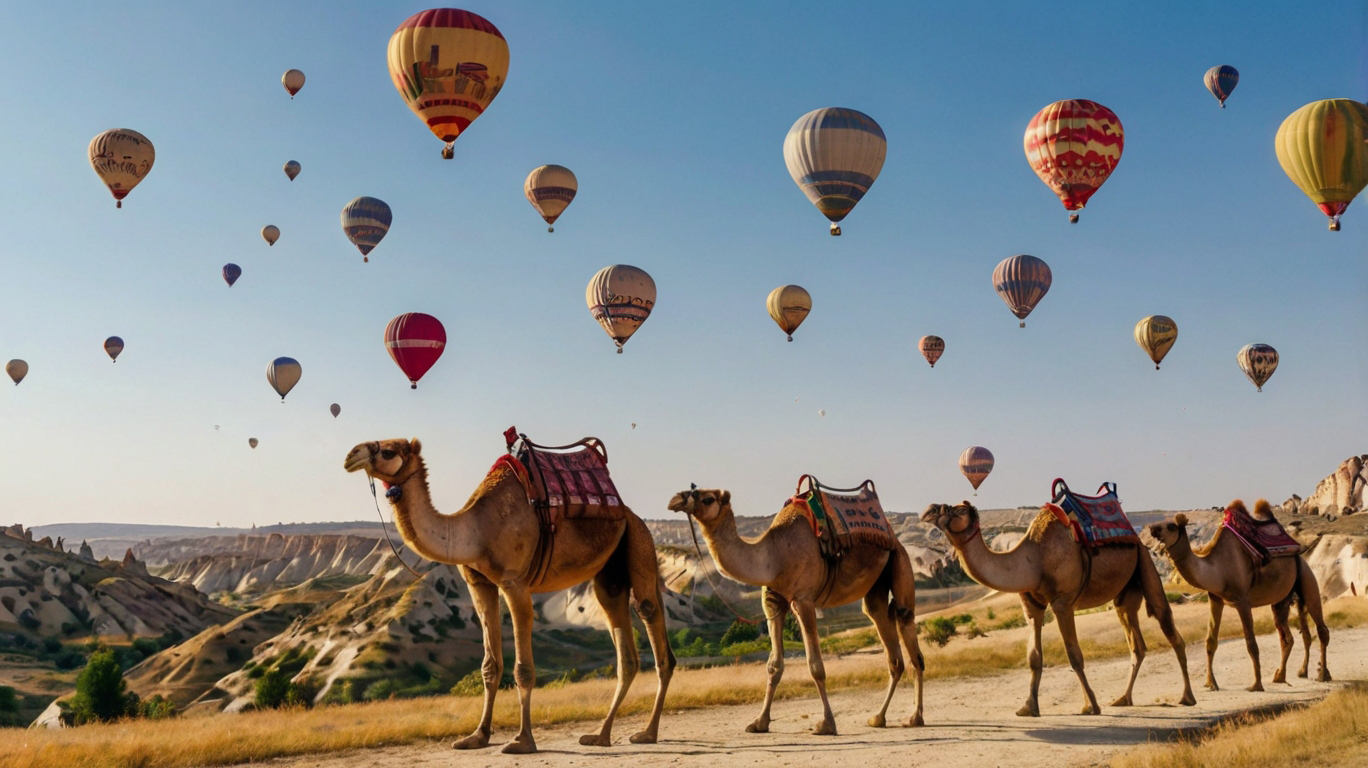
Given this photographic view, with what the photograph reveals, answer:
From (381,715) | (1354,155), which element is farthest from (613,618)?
(1354,155)

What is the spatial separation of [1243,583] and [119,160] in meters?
59.3

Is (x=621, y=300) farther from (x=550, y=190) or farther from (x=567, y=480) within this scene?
(x=567, y=480)

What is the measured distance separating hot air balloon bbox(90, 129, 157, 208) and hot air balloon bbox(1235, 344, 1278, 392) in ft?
216

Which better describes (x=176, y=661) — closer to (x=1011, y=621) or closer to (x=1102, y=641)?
(x=1011, y=621)

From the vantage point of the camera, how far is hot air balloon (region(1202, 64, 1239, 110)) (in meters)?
74.2

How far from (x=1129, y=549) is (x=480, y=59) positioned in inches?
1073

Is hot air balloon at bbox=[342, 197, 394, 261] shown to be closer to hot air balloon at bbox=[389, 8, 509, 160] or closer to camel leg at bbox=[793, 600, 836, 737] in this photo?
hot air balloon at bbox=[389, 8, 509, 160]

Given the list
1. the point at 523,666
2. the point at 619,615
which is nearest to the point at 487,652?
the point at 523,666

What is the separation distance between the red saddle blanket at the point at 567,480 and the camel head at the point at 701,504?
1077 mm

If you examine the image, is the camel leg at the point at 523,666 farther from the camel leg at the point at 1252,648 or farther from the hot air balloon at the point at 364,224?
the hot air balloon at the point at 364,224

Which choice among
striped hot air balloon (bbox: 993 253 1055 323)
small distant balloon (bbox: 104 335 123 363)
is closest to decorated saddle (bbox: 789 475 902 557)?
striped hot air balloon (bbox: 993 253 1055 323)

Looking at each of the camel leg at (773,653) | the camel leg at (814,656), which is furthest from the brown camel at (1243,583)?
the camel leg at (773,653)

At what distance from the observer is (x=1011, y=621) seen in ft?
175

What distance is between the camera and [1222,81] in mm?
74250
